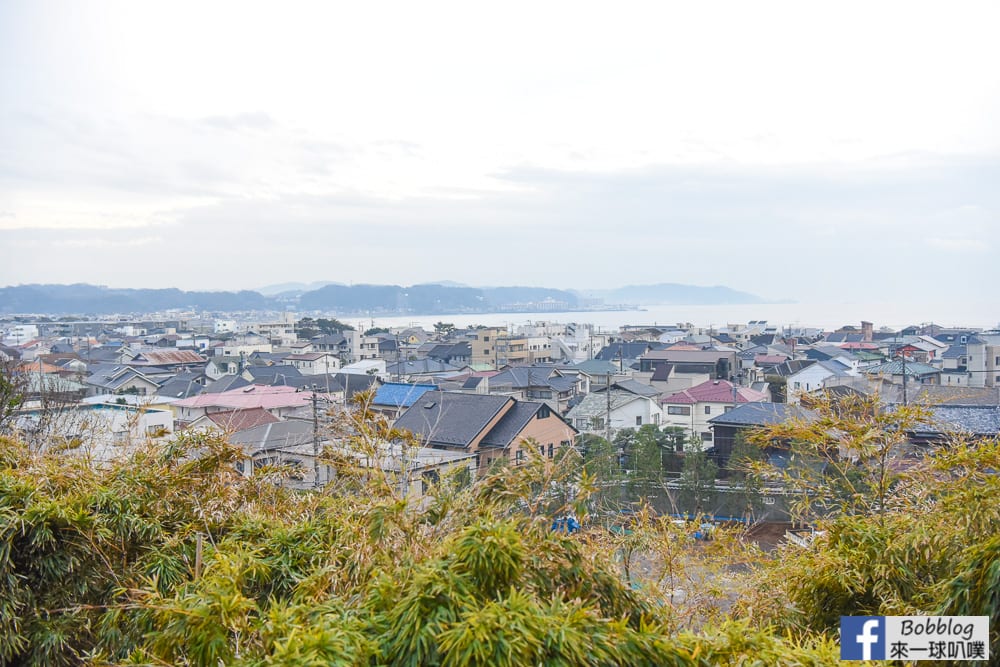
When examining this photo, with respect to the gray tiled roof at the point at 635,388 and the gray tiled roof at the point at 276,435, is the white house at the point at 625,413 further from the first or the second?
the gray tiled roof at the point at 276,435

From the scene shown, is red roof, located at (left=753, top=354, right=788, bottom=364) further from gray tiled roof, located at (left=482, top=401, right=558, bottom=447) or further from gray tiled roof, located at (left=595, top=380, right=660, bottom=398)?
gray tiled roof, located at (left=482, top=401, right=558, bottom=447)

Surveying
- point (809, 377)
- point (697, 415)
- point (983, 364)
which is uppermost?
point (983, 364)

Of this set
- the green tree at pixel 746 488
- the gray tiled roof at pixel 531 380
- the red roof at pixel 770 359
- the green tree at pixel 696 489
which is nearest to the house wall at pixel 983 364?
the red roof at pixel 770 359

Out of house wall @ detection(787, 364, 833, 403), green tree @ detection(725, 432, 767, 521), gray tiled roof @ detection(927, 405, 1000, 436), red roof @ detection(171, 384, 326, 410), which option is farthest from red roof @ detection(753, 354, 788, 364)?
red roof @ detection(171, 384, 326, 410)

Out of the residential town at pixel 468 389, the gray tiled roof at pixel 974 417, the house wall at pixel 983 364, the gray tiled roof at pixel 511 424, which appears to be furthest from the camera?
the house wall at pixel 983 364

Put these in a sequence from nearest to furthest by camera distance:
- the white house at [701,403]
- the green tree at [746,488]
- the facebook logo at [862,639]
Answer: the facebook logo at [862,639]
the green tree at [746,488]
the white house at [701,403]

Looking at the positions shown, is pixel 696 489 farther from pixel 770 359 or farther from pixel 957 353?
pixel 957 353

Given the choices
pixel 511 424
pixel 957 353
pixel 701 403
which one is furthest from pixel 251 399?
pixel 957 353
